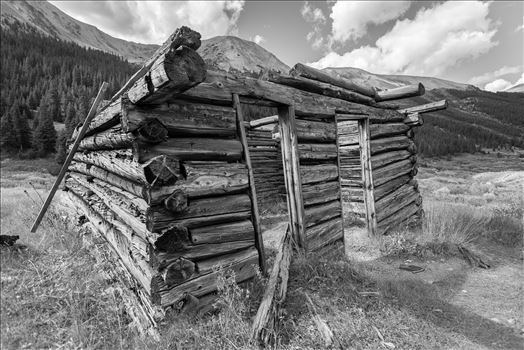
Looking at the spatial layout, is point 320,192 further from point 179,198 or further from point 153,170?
point 153,170

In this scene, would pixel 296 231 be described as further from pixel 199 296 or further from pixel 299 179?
pixel 199 296

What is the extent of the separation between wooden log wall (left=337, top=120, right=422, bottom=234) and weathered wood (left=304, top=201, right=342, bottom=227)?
70.4 inches

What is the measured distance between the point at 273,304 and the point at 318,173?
2625 mm

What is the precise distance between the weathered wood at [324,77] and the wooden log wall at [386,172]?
1.08 meters

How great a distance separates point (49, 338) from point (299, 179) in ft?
11.9

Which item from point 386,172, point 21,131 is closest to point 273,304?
point 386,172

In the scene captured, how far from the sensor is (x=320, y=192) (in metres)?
5.14

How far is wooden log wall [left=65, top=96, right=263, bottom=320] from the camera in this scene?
2.79 metres

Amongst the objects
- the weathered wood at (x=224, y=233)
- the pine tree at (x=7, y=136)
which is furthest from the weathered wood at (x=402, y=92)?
the pine tree at (x=7, y=136)

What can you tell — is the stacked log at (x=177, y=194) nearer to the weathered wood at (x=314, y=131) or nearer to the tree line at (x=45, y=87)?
the weathered wood at (x=314, y=131)

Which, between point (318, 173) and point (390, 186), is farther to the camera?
point (390, 186)

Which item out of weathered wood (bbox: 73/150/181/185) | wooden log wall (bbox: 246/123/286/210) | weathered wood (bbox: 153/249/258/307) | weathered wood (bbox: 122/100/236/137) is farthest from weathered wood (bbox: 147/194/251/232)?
wooden log wall (bbox: 246/123/286/210)

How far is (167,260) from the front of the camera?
2.89 m

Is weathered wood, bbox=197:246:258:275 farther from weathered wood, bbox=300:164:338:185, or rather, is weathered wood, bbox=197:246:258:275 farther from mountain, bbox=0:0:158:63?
mountain, bbox=0:0:158:63
